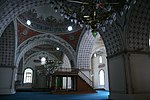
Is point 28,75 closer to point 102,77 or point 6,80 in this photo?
point 102,77

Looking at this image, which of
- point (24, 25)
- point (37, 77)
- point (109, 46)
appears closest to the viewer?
point (109, 46)

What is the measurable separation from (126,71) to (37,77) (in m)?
22.0

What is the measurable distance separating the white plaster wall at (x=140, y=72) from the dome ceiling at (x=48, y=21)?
10.6 meters

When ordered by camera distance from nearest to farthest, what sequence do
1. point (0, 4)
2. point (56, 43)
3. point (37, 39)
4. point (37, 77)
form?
1. point (0, 4)
2. point (37, 39)
3. point (56, 43)
4. point (37, 77)

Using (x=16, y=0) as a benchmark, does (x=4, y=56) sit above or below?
below

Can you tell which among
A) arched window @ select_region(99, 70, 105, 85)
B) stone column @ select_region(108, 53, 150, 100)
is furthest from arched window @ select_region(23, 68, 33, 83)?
stone column @ select_region(108, 53, 150, 100)

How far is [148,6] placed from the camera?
29.2ft

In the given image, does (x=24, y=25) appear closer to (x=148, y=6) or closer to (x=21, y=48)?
(x=21, y=48)

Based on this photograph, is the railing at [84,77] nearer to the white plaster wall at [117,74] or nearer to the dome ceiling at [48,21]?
the dome ceiling at [48,21]

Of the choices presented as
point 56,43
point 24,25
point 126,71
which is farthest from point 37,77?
point 126,71

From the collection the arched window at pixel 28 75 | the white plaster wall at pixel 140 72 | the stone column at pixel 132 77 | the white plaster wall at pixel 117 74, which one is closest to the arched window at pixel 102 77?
the arched window at pixel 28 75

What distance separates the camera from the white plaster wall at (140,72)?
9.12m

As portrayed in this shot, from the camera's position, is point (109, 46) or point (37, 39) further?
point (37, 39)

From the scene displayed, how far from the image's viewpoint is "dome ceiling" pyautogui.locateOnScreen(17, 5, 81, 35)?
18.2 meters
